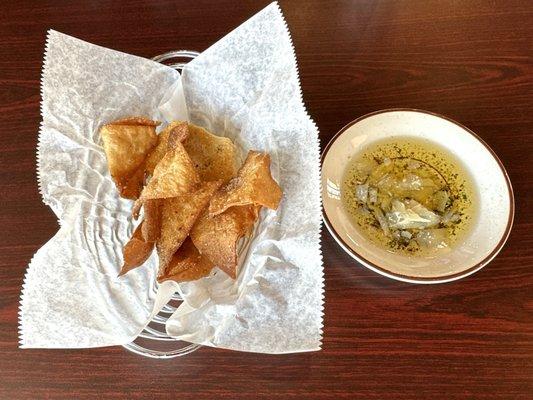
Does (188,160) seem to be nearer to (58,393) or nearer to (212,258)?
(212,258)

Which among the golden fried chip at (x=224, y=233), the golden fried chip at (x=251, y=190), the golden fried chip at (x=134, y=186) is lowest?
the golden fried chip at (x=224, y=233)

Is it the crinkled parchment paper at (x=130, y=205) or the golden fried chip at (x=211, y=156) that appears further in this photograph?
the golden fried chip at (x=211, y=156)

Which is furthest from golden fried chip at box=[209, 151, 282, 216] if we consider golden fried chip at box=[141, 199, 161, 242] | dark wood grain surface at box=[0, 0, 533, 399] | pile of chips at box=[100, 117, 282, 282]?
dark wood grain surface at box=[0, 0, 533, 399]

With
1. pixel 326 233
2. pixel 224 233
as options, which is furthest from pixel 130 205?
pixel 326 233

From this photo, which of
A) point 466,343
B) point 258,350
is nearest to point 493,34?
point 466,343

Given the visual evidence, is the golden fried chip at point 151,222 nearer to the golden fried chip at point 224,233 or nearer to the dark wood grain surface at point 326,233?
the golden fried chip at point 224,233

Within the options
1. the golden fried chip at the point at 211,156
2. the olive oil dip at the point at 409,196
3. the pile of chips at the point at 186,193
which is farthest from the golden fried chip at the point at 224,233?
the olive oil dip at the point at 409,196
